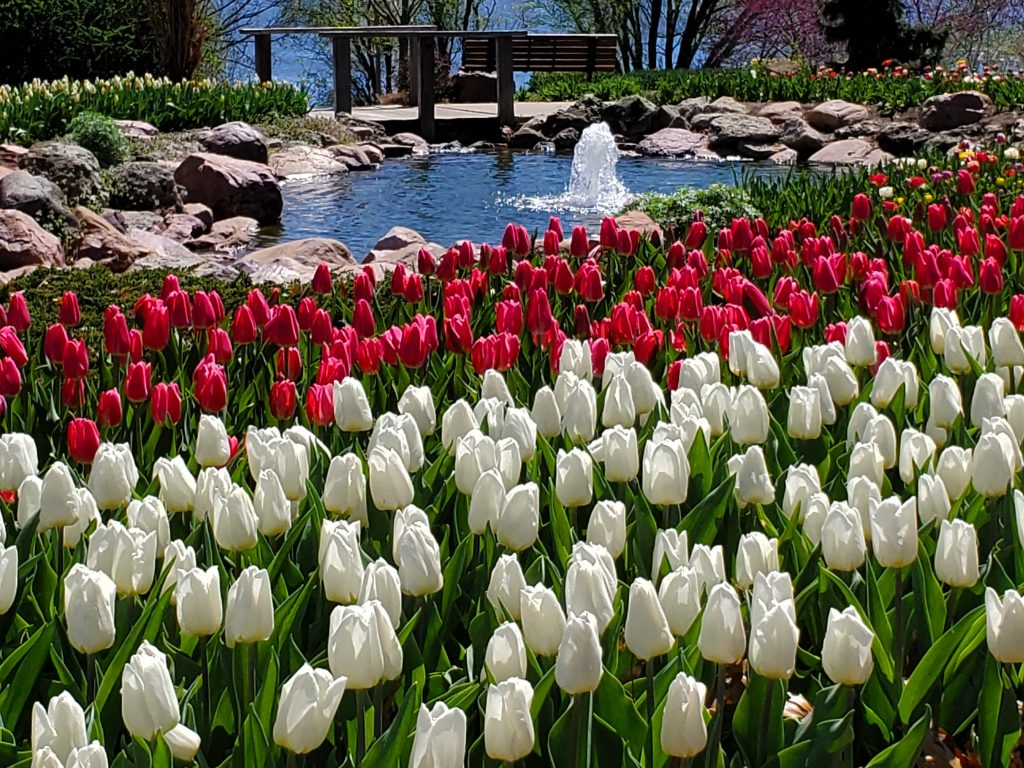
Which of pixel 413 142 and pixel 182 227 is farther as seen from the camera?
pixel 413 142

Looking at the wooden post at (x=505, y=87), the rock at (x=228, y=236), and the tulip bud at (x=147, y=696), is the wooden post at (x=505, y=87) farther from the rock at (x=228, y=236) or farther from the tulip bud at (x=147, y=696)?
the tulip bud at (x=147, y=696)

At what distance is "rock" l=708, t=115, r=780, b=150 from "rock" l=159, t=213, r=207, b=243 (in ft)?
32.8

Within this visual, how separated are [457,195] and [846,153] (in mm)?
5950

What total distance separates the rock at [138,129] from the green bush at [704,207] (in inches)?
364

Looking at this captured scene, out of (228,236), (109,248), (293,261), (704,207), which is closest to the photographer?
(293,261)

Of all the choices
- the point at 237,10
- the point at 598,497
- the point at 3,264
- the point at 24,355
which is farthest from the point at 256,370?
the point at 237,10

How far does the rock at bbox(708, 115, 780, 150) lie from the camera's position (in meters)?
19.8

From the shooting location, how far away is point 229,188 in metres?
13.2

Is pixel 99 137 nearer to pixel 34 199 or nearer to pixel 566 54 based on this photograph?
pixel 34 199

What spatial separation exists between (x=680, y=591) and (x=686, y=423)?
34.9 inches

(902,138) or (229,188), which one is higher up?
(902,138)

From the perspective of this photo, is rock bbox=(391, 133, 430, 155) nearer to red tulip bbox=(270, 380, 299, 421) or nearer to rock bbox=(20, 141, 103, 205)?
rock bbox=(20, 141, 103, 205)

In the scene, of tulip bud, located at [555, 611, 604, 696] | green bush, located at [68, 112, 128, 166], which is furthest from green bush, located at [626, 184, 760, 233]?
green bush, located at [68, 112, 128, 166]

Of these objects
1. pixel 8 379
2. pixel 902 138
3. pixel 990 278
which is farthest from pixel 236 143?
pixel 8 379
